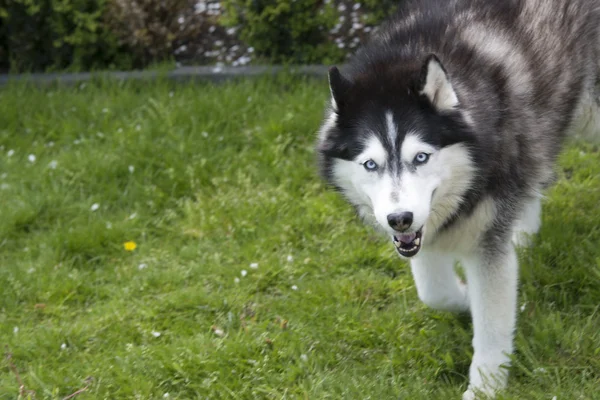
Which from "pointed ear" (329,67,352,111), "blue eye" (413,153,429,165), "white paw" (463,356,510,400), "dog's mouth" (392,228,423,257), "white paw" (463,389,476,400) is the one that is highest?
"pointed ear" (329,67,352,111)

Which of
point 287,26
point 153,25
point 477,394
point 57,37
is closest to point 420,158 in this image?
point 477,394

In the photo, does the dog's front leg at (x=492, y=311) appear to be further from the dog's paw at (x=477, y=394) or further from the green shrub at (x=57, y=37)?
the green shrub at (x=57, y=37)

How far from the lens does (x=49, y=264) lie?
471 centimetres

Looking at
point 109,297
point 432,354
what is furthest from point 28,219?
point 432,354

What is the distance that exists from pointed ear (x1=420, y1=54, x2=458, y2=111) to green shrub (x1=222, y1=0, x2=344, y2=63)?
336 centimetres

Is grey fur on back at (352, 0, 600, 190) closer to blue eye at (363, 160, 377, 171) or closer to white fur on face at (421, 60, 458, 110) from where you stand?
white fur on face at (421, 60, 458, 110)

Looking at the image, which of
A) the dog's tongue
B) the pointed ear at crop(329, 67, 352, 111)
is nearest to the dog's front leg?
the dog's tongue

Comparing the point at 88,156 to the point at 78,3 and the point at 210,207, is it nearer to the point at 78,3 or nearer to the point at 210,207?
the point at 210,207

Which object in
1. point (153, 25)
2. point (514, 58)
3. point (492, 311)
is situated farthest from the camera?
point (153, 25)

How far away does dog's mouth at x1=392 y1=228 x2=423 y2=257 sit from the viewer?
313 centimetres

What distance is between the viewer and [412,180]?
2957 millimetres

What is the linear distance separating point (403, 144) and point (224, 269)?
5.92 ft

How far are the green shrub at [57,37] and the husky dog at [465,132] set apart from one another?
356cm

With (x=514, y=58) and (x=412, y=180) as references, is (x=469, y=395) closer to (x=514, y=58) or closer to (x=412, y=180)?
(x=412, y=180)
